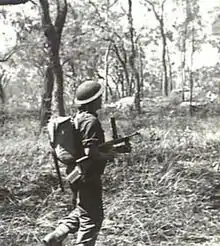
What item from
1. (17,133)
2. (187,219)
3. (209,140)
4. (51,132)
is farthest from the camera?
(17,133)

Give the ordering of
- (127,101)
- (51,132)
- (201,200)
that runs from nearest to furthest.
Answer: (51,132) → (201,200) → (127,101)

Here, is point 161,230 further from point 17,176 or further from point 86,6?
point 86,6

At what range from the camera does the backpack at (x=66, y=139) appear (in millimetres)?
3627

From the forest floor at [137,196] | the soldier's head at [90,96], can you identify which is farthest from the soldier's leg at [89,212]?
the forest floor at [137,196]

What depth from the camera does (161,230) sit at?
503 centimetres

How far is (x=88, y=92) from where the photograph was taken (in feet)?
12.3

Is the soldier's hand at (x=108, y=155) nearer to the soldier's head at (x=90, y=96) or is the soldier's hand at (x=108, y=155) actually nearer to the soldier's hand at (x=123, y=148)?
the soldier's hand at (x=123, y=148)

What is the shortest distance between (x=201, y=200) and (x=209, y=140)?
378 cm

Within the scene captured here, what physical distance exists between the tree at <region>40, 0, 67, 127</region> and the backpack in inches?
212

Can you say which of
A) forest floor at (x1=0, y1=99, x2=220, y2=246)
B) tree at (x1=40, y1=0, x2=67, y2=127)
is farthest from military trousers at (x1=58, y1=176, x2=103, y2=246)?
tree at (x1=40, y1=0, x2=67, y2=127)

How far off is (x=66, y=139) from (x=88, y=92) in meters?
0.41

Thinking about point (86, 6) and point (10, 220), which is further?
point (86, 6)

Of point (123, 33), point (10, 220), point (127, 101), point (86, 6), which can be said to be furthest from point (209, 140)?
point (123, 33)

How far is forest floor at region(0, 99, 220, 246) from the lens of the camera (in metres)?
4.94
